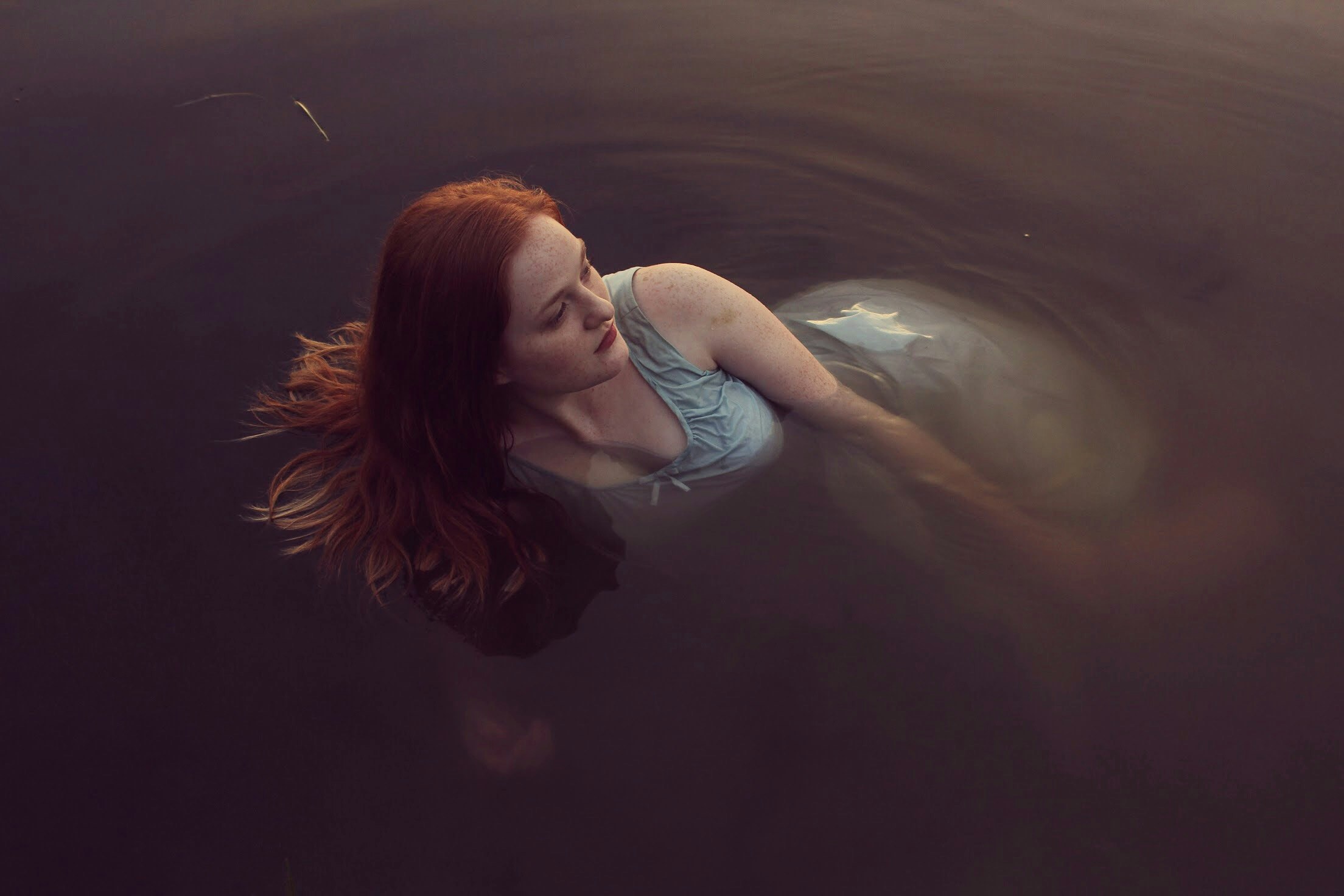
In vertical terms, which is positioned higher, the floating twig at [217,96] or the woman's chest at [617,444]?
the floating twig at [217,96]

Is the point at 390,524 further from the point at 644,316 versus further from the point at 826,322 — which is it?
the point at 826,322

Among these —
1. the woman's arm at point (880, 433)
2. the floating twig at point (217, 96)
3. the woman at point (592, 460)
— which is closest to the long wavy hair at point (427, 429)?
the woman at point (592, 460)

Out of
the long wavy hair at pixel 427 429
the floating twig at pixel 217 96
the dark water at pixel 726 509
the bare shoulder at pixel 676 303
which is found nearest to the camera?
the long wavy hair at pixel 427 429

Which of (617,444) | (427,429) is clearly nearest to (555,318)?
(427,429)

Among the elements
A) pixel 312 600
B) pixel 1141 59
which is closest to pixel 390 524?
pixel 312 600

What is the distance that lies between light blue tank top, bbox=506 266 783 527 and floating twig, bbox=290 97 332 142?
2.13m

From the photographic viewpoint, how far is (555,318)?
1721mm

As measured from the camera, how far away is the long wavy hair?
1634 millimetres

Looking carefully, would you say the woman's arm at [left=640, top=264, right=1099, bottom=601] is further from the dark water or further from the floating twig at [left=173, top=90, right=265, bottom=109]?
the floating twig at [left=173, top=90, right=265, bottom=109]

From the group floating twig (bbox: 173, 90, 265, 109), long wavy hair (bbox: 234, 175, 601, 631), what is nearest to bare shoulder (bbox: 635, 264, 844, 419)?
long wavy hair (bbox: 234, 175, 601, 631)

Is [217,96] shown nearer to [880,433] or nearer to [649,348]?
[649,348]

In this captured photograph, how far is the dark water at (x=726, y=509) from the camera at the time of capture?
1801mm

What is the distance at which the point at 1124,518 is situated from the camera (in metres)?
2.16

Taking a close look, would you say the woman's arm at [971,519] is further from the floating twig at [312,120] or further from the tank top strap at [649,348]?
the floating twig at [312,120]
